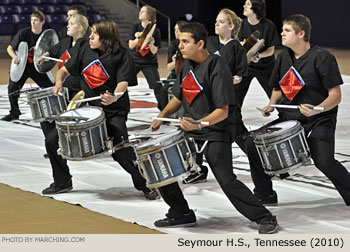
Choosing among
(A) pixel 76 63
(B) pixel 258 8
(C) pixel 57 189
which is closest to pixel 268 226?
(C) pixel 57 189

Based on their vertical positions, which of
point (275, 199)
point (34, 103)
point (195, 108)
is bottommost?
point (275, 199)

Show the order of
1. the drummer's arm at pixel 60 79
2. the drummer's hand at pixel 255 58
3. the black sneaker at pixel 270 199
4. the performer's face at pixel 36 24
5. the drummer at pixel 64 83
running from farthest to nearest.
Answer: the performer's face at pixel 36 24 < the drummer's hand at pixel 255 58 < the drummer's arm at pixel 60 79 < the drummer at pixel 64 83 < the black sneaker at pixel 270 199

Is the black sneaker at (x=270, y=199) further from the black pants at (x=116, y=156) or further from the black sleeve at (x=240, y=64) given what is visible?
the black sleeve at (x=240, y=64)

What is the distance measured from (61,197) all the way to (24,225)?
93 centimetres

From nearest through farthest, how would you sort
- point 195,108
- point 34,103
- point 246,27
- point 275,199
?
point 195,108 < point 275,199 < point 34,103 < point 246,27

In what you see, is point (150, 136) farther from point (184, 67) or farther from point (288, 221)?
point (288, 221)

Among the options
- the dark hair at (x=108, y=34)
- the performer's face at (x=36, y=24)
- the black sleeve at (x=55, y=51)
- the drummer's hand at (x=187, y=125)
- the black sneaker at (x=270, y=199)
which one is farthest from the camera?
the performer's face at (x=36, y=24)

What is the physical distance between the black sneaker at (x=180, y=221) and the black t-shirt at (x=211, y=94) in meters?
0.64

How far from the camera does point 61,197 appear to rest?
21.4ft

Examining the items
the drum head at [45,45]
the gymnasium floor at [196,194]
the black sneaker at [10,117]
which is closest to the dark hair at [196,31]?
the gymnasium floor at [196,194]

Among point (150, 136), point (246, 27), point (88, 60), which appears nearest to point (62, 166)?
point (88, 60)

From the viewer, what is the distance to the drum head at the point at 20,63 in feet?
30.7

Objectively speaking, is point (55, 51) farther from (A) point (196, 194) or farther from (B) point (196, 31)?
(B) point (196, 31)

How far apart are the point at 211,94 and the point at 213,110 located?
0.12 meters
